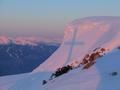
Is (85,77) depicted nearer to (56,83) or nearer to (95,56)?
(56,83)

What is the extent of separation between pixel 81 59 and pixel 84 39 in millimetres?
4836

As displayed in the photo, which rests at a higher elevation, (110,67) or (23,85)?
(110,67)

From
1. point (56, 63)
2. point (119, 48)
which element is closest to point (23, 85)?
point (56, 63)

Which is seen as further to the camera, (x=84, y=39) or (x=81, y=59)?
(x=84, y=39)

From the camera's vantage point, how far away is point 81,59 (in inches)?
905

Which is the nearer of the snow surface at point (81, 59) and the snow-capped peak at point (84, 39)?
the snow surface at point (81, 59)

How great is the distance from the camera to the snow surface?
16312mm

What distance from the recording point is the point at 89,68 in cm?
1831

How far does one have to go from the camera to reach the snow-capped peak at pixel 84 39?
998 inches

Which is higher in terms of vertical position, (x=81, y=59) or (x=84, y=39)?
(x=81, y=59)

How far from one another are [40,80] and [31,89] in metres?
1.55

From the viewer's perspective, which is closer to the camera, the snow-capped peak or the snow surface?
the snow surface

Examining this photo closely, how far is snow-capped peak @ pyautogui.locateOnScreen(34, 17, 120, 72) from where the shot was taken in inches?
998

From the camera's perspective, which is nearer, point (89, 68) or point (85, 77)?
point (85, 77)
